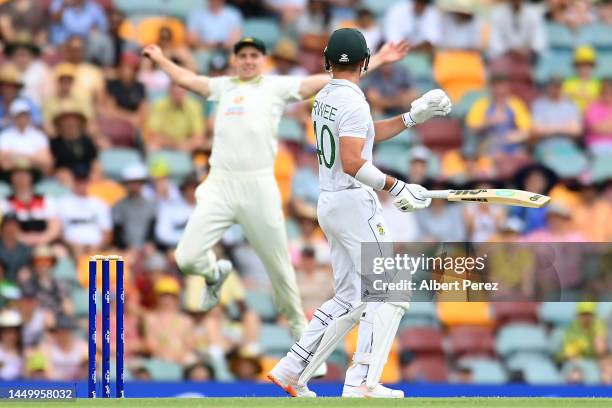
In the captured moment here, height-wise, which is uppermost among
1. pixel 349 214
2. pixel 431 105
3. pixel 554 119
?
pixel 554 119

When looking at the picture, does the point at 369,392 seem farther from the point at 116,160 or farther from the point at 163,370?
the point at 116,160

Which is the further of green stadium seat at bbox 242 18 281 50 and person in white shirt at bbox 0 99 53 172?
green stadium seat at bbox 242 18 281 50

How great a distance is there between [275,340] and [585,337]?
7.69ft

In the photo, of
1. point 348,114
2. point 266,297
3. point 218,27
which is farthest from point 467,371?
point 348,114

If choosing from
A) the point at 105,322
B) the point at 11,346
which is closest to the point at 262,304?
the point at 11,346

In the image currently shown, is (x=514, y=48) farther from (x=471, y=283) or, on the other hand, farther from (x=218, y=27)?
(x=471, y=283)

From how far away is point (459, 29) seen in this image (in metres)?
13.1

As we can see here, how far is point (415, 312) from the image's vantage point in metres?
11.5

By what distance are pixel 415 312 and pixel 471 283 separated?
162 inches

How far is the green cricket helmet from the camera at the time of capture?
712 centimetres

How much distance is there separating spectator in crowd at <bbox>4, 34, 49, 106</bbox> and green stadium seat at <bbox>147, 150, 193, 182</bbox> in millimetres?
1123

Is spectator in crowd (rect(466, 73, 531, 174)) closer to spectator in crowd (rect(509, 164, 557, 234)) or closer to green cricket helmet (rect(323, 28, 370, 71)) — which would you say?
spectator in crowd (rect(509, 164, 557, 234))

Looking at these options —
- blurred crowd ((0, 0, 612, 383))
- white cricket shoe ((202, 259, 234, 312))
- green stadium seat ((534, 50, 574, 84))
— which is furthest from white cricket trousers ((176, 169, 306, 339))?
green stadium seat ((534, 50, 574, 84))

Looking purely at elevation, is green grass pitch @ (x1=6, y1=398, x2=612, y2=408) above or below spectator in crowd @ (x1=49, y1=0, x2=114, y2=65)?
below
